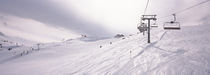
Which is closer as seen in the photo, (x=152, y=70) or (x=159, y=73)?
(x=159, y=73)

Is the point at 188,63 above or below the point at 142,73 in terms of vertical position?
above

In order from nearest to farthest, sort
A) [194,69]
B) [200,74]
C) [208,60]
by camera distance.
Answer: [200,74]
[194,69]
[208,60]

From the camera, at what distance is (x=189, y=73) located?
8.26 metres

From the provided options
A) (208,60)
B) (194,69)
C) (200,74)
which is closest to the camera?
(200,74)

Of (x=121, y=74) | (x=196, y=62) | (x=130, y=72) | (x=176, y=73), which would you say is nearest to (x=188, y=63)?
(x=196, y=62)

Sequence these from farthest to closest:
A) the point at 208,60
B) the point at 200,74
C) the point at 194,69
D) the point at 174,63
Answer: the point at 174,63 < the point at 208,60 < the point at 194,69 < the point at 200,74

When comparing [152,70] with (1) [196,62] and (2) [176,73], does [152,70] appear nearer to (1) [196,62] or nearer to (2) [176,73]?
(2) [176,73]

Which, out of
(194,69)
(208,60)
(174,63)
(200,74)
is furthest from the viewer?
(174,63)

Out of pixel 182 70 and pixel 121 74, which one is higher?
→ pixel 182 70

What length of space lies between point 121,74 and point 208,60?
5.82m

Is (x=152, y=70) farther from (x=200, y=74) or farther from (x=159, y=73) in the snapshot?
(x=200, y=74)

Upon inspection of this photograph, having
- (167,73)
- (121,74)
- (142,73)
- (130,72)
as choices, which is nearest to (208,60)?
(167,73)

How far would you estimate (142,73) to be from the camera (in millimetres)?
9859

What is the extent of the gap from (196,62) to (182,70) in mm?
1675
